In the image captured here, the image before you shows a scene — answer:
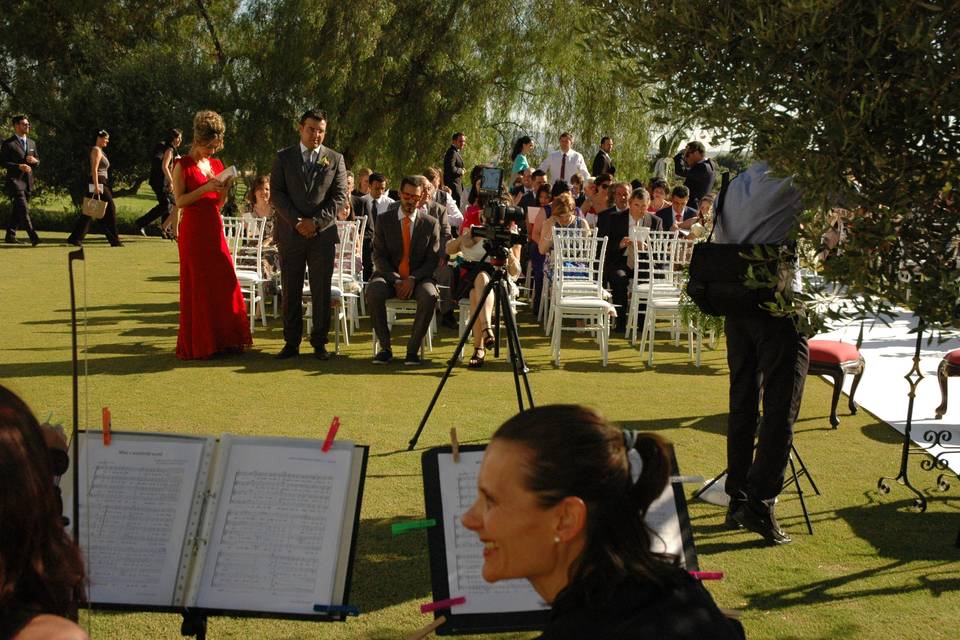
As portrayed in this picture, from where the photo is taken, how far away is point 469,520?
222 centimetres

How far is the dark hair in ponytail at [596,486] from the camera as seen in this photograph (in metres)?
1.94

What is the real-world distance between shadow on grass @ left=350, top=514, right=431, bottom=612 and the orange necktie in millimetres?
4724

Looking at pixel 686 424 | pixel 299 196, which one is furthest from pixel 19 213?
pixel 686 424

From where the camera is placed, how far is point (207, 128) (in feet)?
30.4

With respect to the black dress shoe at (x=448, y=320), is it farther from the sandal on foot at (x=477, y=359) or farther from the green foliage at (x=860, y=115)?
the green foliage at (x=860, y=115)

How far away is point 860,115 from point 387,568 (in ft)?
10.3

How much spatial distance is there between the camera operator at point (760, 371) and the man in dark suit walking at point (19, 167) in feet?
58.5

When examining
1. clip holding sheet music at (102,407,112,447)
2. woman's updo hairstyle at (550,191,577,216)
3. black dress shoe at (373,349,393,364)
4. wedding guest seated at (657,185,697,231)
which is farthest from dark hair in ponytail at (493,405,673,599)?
wedding guest seated at (657,185,697,231)

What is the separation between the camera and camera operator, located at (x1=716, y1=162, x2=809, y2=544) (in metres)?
5.11

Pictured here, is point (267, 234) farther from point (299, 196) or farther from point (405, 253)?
point (405, 253)

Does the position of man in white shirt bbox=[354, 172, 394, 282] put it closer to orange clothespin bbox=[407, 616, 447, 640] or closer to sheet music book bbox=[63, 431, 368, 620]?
sheet music book bbox=[63, 431, 368, 620]

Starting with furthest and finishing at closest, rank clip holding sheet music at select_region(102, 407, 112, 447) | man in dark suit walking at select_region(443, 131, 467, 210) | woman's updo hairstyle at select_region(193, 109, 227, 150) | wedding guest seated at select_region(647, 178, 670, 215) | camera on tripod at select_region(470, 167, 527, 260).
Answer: man in dark suit walking at select_region(443, 131, 467, 210) → wedding guest seated at select_region(647, 178, 670, 215) → woman's updo hairstyle at select_region(193, 109, 227, 150) → camera on tripod at select_region(470, 167, 527, 260) → clip holding sheet music at select_region(102, 407, 112, 447)

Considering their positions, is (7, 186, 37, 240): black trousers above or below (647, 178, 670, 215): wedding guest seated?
below

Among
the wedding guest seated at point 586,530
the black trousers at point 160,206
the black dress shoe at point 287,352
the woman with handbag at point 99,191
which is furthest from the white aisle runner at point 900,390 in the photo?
the black trousers at point 160,206
